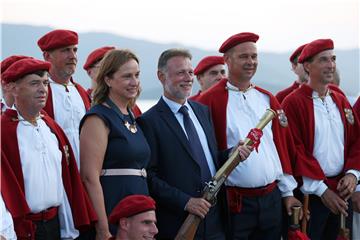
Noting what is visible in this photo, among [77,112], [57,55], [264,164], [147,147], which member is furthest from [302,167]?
[57,55]

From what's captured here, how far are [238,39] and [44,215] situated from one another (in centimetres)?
213

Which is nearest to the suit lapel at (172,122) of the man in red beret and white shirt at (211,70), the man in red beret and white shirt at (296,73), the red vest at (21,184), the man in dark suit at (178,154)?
the man in dark suit at (178,154)

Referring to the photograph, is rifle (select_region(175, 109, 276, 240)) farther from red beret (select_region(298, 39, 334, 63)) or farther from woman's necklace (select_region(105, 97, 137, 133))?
red beret (select_region(298, 39, 334, 63))

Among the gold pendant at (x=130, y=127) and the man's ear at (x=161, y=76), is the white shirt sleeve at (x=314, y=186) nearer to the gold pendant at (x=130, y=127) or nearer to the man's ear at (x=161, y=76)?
the man's ear at (x=161, y=76)

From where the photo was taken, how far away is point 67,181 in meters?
4.07

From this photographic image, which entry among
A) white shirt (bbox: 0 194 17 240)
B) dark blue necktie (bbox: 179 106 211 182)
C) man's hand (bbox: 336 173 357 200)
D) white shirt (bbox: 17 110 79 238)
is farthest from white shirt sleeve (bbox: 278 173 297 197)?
white shirt (bbox: 0 194 17 240)

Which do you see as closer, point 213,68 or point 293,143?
point 293,143

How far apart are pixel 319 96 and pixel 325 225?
109 cm

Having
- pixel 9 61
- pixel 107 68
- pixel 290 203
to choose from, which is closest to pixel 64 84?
pixel 9 61

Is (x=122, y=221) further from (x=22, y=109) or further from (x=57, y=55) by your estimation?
(x=57, y=55)

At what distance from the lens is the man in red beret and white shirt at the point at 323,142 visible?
5.27 m

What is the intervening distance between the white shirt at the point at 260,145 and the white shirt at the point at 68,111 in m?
1.19

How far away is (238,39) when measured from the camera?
510 cm

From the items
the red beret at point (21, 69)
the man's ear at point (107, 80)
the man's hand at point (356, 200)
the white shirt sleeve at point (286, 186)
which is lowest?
the man's hand at point (356, 200)
